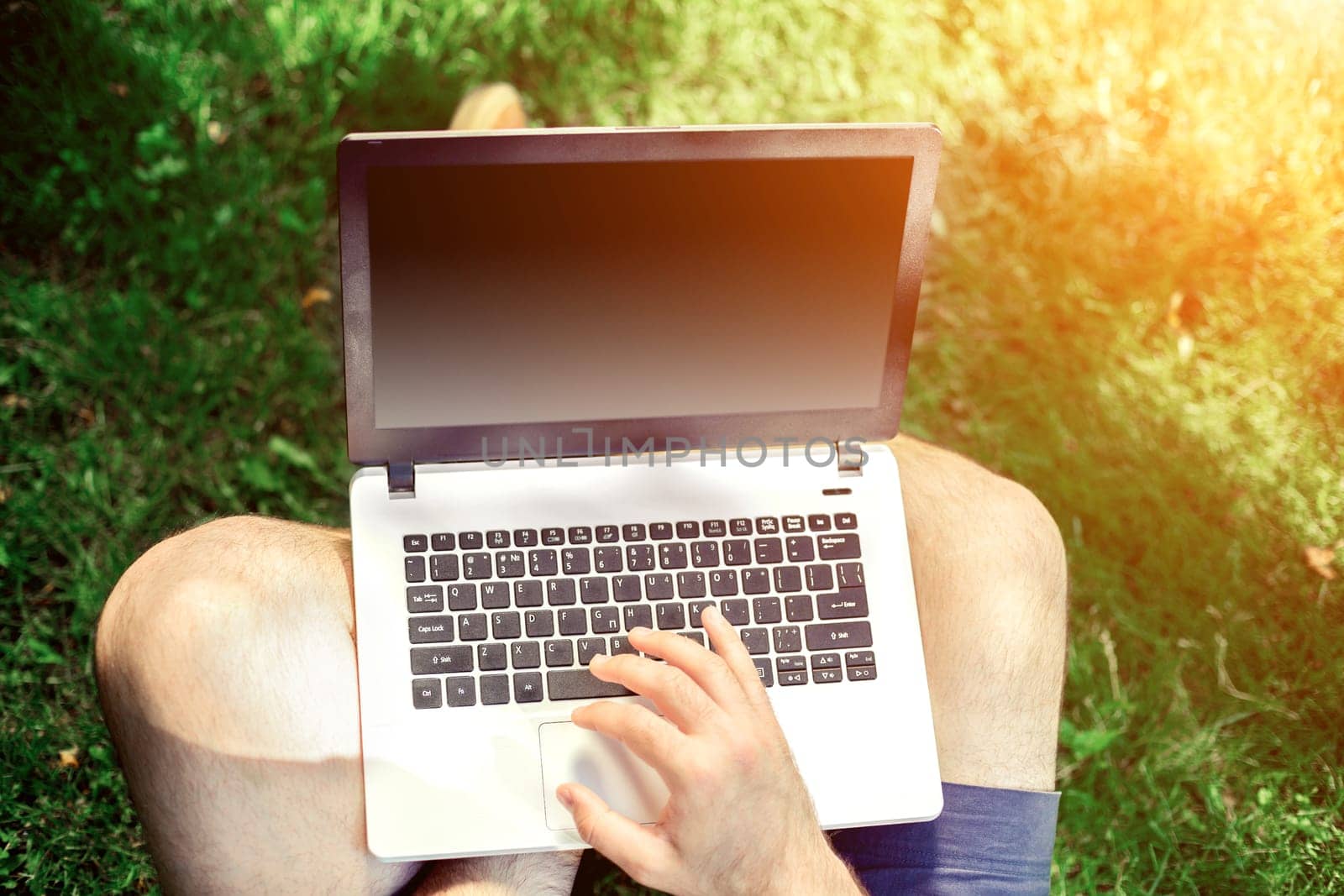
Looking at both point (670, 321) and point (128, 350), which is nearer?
point (670, 321)

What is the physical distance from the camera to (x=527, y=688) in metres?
1.81

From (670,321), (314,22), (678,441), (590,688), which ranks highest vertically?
(314,22)

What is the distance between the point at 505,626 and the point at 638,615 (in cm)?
23

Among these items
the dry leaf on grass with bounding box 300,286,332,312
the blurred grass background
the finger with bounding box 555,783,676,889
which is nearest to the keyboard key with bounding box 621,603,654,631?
the finger with bounding box 555,783,676,889

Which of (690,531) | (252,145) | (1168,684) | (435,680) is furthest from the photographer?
(252,145)

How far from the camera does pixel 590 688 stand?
5.96 ft

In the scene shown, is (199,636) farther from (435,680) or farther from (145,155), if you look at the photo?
(145,155)

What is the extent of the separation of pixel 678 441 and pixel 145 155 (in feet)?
6.30

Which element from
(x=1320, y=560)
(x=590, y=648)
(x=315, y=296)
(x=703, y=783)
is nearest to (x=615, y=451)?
(x=590, y=648)

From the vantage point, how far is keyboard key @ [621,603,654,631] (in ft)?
6.12

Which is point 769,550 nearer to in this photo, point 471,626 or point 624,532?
point 624,532

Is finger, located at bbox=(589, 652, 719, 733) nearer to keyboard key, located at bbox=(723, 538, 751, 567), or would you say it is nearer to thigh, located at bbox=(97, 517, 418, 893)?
keyboard key, located at bbox=(723, 538, 751, 567)

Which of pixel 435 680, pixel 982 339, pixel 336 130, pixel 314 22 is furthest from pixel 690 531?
pixel 314 22

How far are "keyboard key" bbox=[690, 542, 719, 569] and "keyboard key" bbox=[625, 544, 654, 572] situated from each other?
0.25 ft
